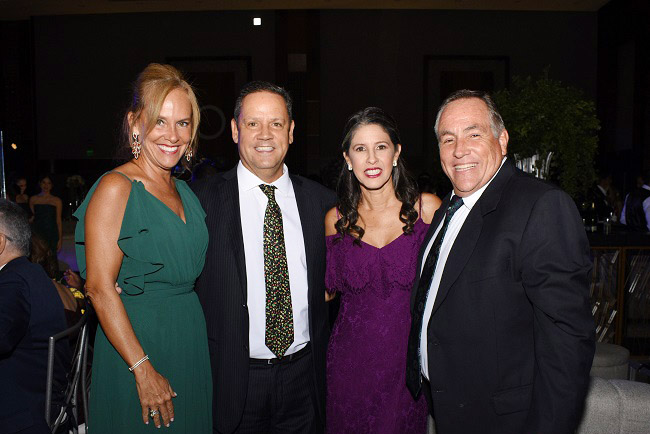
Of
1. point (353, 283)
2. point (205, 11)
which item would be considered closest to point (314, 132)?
point (205, 11)

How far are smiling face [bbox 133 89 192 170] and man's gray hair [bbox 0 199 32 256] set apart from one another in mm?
732

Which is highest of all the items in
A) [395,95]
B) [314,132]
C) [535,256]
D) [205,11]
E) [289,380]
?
[205,11]

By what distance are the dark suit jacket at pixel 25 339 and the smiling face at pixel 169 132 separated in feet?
2.30

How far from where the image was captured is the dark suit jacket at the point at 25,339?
1937 millimetres

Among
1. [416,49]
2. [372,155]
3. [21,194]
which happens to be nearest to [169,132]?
[372,155]

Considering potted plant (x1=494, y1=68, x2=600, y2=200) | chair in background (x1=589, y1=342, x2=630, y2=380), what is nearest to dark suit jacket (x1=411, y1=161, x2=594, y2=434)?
chair in background (x1=589, y1=342, x2=630, y2=380)

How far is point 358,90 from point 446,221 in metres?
11.5

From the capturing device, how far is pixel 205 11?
12820mm

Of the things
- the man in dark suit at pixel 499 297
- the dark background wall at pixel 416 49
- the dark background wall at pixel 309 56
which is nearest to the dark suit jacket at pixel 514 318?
the man in dark suit at pixel 499 297

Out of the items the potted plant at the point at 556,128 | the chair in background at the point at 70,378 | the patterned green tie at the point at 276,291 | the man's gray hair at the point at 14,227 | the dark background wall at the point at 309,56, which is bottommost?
the chair in background at the point at 70,378

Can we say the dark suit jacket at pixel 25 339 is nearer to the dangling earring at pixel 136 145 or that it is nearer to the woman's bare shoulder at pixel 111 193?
the woman's bare shoulder at pixel 111 193

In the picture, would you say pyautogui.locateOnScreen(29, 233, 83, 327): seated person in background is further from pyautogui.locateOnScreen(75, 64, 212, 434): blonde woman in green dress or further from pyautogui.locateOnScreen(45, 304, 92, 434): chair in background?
pyautogui.locateOnScreen(75, 64, 212, 434): blonde woman in green dress

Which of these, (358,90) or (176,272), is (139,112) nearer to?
(176,272)

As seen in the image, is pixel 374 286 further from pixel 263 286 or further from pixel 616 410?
pixel 616 410
